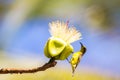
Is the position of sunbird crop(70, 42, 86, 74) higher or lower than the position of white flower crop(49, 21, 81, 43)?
Result: lower

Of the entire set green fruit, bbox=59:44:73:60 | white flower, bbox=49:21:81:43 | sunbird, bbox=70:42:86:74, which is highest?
white flower, bbox=49:21:81:43

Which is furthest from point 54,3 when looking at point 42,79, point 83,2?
point 42,79

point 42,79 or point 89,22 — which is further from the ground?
point 89,22

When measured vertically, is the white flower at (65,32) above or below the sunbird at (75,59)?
above

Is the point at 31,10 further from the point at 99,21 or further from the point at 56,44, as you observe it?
the point at 56,44

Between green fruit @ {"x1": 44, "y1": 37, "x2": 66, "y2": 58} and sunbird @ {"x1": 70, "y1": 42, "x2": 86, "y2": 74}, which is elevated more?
green fruit @ {"x1": 44, "y1": 37, "x2": 66, "y2": 58}

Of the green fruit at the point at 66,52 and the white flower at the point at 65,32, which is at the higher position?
the white flower at the point at 65,32

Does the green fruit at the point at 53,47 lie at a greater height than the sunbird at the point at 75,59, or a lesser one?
greater

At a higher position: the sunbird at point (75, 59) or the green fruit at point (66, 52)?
the green fruit at point (66, 52)

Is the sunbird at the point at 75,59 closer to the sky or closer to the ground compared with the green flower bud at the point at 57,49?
closer to the ground

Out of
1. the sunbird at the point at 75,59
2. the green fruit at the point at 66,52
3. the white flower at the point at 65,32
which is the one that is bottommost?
the sunbird at the point at 75,59

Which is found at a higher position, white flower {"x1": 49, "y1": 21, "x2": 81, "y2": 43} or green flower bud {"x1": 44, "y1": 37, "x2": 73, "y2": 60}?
white flower {"x1": 49, "y1": 21, "x2": 81, "y2": 43}
